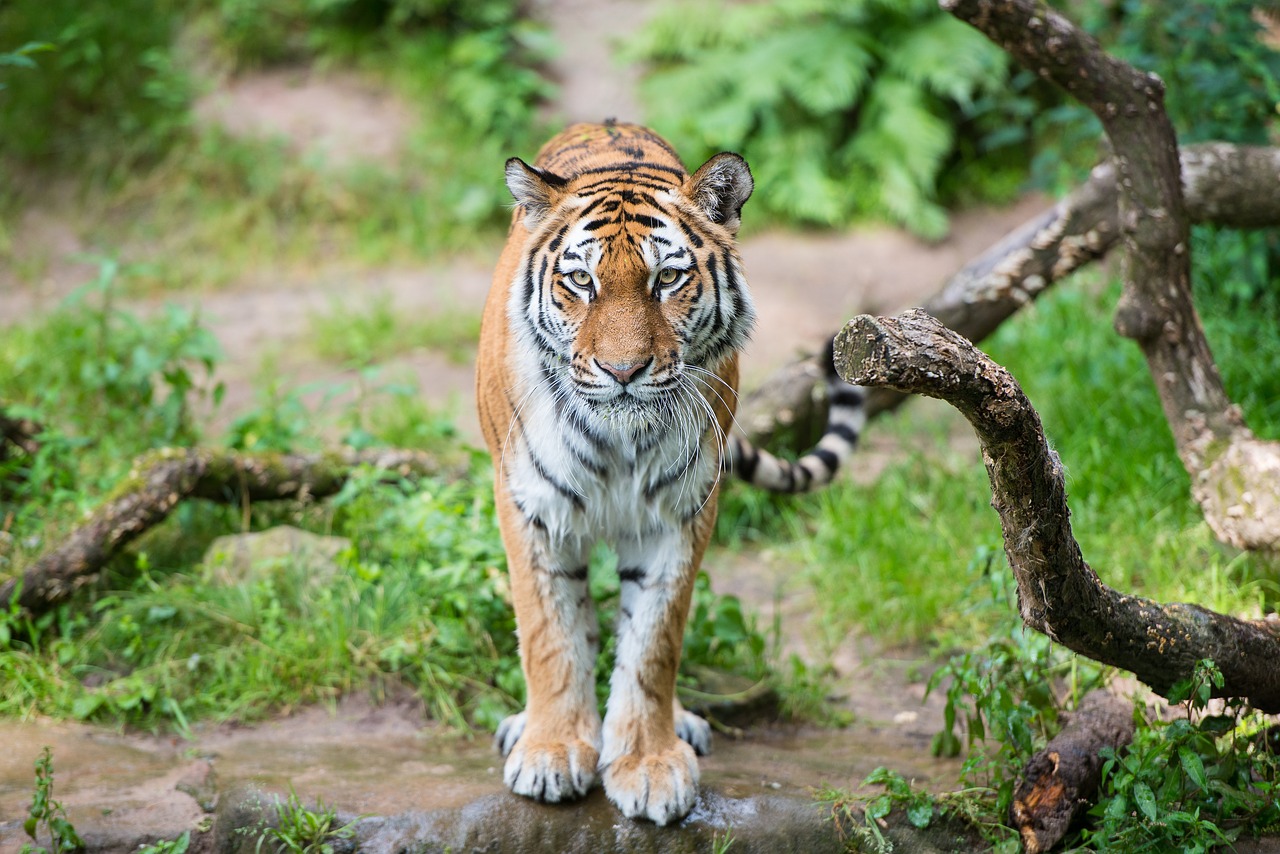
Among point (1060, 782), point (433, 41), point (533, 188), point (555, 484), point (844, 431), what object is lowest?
point (1060, 782)

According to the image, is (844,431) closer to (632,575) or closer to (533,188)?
(632,575)

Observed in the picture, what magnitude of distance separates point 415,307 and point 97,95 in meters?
3.36

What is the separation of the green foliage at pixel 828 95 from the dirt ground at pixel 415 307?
345 millimetres

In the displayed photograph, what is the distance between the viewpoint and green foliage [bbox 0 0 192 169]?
8.52m

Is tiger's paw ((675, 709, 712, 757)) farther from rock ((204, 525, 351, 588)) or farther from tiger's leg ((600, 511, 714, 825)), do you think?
rock ((204, 525, 351, 588))

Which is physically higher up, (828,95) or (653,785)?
(828,95)

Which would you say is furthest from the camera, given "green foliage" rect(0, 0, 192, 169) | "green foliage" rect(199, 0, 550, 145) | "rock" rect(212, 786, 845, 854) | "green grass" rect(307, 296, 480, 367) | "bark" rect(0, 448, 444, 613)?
"green foliage" rect(199, 0, 550, 145)

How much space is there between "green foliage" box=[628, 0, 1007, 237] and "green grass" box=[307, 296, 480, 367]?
267 cm

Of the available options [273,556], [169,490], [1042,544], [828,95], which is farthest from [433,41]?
[1042,544]

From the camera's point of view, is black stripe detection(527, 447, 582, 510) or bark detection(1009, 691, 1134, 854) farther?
black stripe detection(527, 447, 582, 510)

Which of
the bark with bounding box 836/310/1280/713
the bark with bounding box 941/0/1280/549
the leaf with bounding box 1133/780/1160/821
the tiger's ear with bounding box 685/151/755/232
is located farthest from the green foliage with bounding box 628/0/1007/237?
the leaf with bounding box 1133/780/1160/821

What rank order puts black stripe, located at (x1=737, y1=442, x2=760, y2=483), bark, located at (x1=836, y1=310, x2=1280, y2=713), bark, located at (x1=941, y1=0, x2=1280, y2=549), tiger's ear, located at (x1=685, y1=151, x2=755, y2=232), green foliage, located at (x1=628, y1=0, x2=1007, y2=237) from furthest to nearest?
1. green foliage, located at (x1=628, y1=0, x2=1007, y2=237)
2. black stripe, located at (x1=737, y1=442, x2=760, y2=483)
3. bark, located at (x1=941, y1=0, x2=1280, y2=549)
4. tiger's ear, located at (x1=685, y1=151, x2=755, y2=232)
5. bark, located at (x1=836, y1=310, x2=1280, y2=713)

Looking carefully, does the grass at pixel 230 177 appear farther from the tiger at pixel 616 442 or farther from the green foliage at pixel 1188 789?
the green foliage at pixel 1188 789

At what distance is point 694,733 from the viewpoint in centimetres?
371
